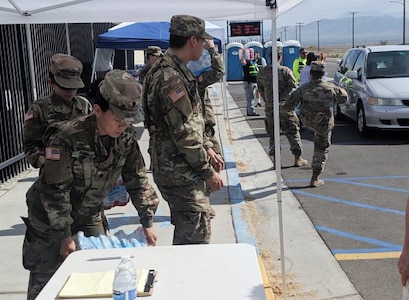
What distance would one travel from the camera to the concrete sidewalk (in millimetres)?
4285

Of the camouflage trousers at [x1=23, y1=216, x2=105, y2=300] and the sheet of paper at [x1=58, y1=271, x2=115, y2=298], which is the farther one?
Result: the camouflage trousers at [x1=23, y1=216, x2=105, y2=300]

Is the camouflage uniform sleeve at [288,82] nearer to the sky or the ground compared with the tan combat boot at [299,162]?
nearer to the sky

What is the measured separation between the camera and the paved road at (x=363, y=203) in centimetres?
453

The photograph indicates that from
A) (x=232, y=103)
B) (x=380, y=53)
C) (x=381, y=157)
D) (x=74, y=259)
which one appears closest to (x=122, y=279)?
(x=74, y=259)

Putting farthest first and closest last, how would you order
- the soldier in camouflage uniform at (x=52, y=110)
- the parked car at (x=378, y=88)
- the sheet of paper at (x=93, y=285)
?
1. the parked car at (x=378, y=88)
2. the soldier in camouflage uniform at (x=52, y=110)
3. the sheet of paper at (x=93, y=285)

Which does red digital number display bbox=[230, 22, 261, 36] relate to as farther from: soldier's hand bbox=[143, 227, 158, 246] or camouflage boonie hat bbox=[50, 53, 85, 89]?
soldier's hand bbox=[143, 227, 158, 246]

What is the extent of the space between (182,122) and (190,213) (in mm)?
611

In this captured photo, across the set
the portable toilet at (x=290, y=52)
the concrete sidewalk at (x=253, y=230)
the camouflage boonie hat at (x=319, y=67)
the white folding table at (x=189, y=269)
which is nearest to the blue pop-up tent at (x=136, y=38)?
the concrete sidewalk at (x=253, y=230)

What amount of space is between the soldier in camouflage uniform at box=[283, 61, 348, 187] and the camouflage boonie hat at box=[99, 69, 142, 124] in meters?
4.90

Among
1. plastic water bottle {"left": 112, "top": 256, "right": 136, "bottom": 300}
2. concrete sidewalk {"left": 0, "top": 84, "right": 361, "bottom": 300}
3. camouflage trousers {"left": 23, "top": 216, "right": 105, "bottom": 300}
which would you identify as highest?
plastic water bottle {"left": 112, "top": 256, "right": 136, "bottom": 300}

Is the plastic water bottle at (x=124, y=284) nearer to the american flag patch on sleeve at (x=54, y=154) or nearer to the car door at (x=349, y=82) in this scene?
the american flag patch on sleeve at (x=54, y=154)


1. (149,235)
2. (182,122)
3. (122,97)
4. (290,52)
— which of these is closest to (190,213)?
(149,235)

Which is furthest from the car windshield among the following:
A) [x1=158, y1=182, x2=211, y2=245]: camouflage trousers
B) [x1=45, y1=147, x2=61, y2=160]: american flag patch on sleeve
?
[x1=45, y1=147, x2=61, y2=160]: american flag patch on sleeve

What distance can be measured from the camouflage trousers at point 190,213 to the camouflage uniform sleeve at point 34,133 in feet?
3.02
